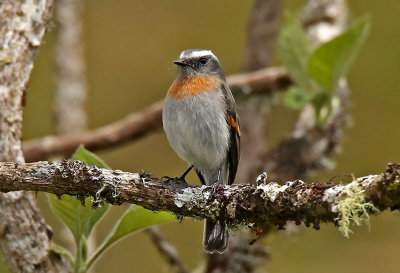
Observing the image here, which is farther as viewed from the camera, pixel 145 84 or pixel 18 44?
pixel 145 84

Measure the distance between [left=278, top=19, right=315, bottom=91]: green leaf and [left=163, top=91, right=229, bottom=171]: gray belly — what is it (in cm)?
73

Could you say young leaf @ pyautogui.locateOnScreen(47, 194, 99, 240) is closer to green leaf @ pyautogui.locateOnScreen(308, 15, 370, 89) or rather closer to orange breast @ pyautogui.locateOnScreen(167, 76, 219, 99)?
orange breast @ pyautogui.locateOnScreen(167, 76, 219, 99)

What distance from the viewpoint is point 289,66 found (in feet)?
12.9

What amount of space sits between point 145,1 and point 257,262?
2.39 m

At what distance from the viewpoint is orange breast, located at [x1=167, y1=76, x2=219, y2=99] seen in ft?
11.2

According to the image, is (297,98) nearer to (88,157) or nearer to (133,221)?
(133,221)

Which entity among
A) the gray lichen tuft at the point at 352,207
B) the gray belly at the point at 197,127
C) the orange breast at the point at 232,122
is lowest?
the gray lichen tuft at the point at 352,207

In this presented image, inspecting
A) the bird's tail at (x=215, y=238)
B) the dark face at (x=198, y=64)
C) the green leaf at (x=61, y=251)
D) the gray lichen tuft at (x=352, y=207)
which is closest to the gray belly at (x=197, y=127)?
the dark face at (x=198, y=64)

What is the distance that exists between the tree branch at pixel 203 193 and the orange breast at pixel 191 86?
110 centimetres

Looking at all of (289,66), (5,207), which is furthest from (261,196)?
(289,66)

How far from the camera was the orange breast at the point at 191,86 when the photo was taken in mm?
3420

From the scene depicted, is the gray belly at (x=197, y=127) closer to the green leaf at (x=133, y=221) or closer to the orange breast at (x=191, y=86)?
the orange breast at (x=191, y=86)

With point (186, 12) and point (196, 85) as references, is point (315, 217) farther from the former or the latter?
point (186, 12)

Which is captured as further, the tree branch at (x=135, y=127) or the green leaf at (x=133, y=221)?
the tree branch at (x=135, y=127)
